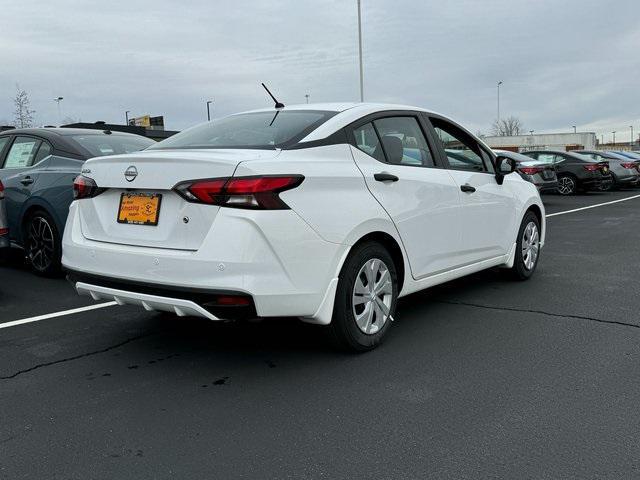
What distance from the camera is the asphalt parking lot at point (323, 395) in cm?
265

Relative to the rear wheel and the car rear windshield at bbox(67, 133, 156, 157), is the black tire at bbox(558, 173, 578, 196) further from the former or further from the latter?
the car rear windshield at bbox(67, 133, 156, 157)

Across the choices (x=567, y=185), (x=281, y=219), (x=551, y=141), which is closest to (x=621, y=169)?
(x=567, y=185)

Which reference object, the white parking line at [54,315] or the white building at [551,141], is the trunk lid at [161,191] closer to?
the white parking line at [54,315]

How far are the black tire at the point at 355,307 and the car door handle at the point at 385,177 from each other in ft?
1.40

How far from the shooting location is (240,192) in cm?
328

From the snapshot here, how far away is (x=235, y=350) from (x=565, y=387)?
206 cm

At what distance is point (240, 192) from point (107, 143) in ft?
13.0

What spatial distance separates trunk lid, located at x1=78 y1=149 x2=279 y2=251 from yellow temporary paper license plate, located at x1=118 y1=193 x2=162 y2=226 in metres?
0.02

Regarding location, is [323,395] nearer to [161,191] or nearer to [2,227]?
[161,191]

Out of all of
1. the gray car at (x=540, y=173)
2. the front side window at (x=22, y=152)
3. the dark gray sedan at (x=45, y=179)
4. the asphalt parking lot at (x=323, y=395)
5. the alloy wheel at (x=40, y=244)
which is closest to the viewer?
the asphalt parking lot at (x=323, y=395)

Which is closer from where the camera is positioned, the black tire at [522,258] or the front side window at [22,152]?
the black tire at [522,258]

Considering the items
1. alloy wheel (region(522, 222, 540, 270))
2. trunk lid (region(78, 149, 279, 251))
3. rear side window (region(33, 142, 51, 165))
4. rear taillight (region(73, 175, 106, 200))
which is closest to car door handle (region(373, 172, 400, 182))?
trunk lid (region(78, 149, 279, 251))

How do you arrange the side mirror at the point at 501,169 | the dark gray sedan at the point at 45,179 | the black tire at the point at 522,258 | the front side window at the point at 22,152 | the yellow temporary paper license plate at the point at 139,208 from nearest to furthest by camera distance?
the yellow temporary paper license plate at the point at 139,208 → the side mirror at the point at 501,169 → the black tire at the point at 522,258 → the dark gray sedan at the point at 45,179 → the front side window at the point at 22,152

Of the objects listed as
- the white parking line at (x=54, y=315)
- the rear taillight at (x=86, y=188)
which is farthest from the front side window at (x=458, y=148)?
the white parking line at (x=54, y=315)
